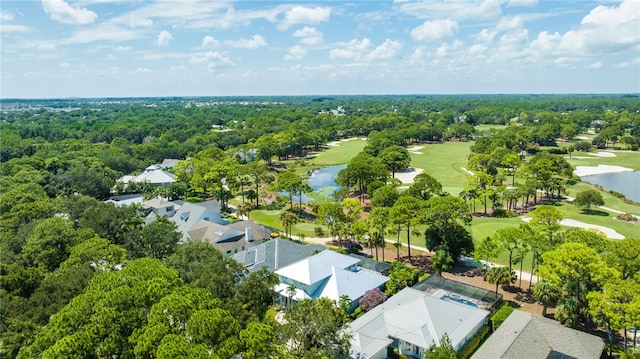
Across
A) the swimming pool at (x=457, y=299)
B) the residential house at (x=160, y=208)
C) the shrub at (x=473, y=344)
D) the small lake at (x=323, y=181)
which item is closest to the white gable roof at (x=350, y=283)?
the swimming pool at (x=457, y=299)

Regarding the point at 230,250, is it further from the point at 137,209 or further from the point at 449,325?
the point at 449,325

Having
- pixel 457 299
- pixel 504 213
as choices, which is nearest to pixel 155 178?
pixel 504 213

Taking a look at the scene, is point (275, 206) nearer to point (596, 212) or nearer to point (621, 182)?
point (596, 212)

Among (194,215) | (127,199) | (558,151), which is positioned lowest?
(127,199)

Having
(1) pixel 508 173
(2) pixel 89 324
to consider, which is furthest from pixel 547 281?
(1) pixel 508 173

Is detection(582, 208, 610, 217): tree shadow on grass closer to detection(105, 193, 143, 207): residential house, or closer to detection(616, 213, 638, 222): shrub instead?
detection(616, 213, 638, 222): shrub
